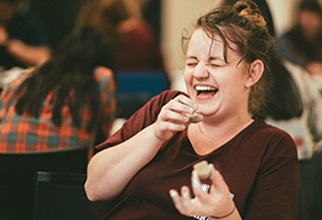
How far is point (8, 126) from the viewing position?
3.05 metres

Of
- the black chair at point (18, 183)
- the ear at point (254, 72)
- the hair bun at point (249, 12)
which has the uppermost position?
the hair bun at point (249, 12)

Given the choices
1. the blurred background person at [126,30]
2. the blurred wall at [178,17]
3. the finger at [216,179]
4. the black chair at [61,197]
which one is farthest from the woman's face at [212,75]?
the blurred wall at [178,17]

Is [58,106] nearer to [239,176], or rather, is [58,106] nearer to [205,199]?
[239,176]

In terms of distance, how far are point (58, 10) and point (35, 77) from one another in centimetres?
533

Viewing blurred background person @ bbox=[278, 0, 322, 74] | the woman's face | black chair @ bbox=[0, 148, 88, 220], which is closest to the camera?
the woman's face

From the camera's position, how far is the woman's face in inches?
80.4

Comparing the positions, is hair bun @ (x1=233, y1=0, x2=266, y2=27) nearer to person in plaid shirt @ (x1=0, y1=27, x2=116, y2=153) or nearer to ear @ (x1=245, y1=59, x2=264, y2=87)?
ear @ (x1=245, y1=59, x2=264, y2=87)

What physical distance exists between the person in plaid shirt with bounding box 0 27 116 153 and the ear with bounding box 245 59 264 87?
1113 mm

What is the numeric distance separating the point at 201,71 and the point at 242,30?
0.19 m

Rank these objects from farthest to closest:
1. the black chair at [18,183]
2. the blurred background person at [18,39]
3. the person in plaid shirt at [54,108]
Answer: the blurred background person at [18,39] → the person in plaid shirt at [54,108] → the black chair at [18,183]

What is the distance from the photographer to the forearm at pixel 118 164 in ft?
6.72

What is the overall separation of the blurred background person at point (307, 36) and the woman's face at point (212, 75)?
3.64 m

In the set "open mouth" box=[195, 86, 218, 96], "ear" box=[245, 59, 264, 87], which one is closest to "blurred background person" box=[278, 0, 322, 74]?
"ear" box=[245, 59, 264, 87]

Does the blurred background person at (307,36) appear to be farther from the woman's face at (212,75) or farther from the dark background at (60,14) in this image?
the woman's face at (212,75)
